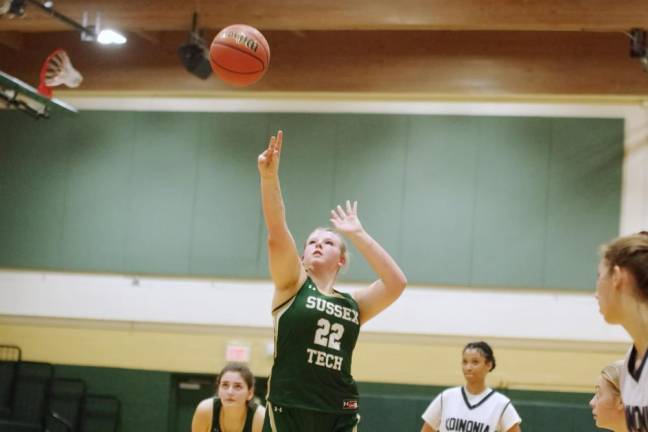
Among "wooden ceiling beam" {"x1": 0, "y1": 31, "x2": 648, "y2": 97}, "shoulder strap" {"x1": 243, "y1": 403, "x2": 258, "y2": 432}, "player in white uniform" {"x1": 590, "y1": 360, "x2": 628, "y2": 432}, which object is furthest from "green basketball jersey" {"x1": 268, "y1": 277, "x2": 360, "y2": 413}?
"wooden ceiling beam" {"x1": 0, "y1": 31, "x2": 648, "y2": 97}

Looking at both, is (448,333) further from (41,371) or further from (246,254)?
(41,371)

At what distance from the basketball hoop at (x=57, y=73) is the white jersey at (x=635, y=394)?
8.55 metres

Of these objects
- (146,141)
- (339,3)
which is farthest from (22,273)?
(339,3)

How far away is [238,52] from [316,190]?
4940mm

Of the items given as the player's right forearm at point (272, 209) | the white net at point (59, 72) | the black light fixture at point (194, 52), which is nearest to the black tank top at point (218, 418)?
the player's right forearm at point (272, 209)

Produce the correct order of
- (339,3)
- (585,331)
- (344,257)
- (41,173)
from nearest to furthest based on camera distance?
1. (344,257)
2. (339,3)
3. (585,331)
4. (41,173)

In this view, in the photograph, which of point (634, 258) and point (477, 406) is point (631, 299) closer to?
point (634, 258)

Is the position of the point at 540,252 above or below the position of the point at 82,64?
below

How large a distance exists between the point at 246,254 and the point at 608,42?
519cm

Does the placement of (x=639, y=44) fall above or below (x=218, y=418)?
above

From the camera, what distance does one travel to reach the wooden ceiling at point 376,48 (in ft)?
30.0

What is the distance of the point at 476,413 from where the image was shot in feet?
22.6

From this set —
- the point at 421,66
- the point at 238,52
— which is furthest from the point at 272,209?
the point at 421,66

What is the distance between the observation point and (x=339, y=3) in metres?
9.22
